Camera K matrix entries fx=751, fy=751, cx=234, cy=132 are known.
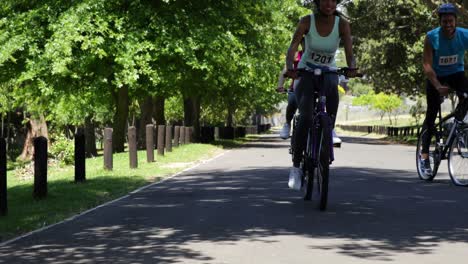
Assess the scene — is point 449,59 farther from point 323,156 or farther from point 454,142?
point 323,156

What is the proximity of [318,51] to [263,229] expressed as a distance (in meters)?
2.17

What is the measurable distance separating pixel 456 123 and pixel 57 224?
5.52 metres

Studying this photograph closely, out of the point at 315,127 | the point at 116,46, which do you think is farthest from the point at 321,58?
the point at 116,46

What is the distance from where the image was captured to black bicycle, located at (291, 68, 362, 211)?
25.0 ft

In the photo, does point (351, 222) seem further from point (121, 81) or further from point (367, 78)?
point (367, 78)

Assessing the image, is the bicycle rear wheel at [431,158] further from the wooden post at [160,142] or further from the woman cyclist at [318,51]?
the wooden post at [160,142]

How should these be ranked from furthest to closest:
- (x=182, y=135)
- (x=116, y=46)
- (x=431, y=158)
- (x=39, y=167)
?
1. (x=182, y=135)
2. (x=116, y=46)
3. (x=431, y=158)
4. (x=39, y=167)

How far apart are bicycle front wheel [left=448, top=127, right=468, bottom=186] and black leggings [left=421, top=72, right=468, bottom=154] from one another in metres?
0.29

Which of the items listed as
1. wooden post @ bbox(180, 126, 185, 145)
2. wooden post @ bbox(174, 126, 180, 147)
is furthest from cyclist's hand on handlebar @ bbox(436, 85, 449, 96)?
wooden post @ bbox(180, 126, 185, 145)

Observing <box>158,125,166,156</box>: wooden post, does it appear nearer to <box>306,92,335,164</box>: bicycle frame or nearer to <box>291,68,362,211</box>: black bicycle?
<box>291,68,362,211</box>: black bicycle

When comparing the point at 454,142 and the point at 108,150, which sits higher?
the point at 454,142

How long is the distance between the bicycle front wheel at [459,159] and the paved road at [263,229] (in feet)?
0.63

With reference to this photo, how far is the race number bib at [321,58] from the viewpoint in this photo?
7922mm

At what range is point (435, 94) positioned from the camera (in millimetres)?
10211
